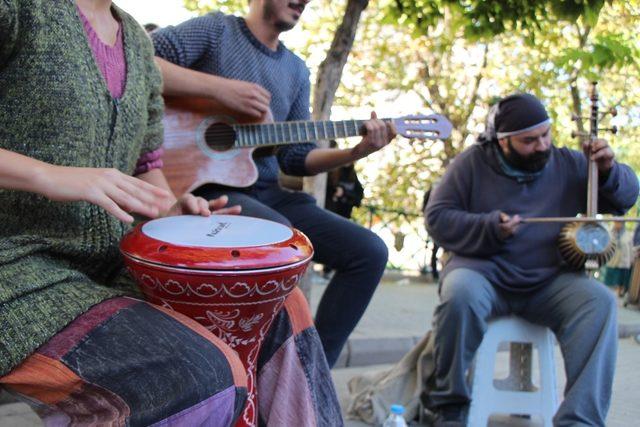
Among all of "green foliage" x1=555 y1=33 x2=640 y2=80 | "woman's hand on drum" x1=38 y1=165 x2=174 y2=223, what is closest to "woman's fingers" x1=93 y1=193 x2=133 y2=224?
"woman's hand on drum" x1=38 y1=165 x2=174 y2=223

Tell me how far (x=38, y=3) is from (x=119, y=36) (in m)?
0.38

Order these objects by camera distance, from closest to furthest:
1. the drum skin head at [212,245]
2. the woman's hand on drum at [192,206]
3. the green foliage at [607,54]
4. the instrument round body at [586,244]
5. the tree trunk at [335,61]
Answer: the drum skin head at [212,245]
the woman's hand on drum at [192,206]
the instrument round body at [586,244]
the tree trunk at [335,61]
the green foliage at [607,54]

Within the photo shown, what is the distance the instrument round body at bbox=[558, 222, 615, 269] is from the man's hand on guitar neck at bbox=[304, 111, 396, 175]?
100 centimetres

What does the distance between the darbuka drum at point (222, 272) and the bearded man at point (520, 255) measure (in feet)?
5.19

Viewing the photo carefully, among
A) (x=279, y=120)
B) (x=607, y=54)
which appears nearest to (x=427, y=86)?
(x=607, y=54)

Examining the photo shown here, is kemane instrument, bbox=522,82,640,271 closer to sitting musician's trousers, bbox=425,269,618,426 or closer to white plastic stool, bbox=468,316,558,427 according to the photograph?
sitting musician's trousers, bbox=425,269,618,426

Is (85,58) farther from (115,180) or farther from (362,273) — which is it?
(362,273)

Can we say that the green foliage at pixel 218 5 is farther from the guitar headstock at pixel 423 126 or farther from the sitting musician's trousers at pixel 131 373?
the sitting musician's trousers at pixel 131 373

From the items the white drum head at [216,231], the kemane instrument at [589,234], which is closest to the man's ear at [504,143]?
the kemane instrument at [589,234]

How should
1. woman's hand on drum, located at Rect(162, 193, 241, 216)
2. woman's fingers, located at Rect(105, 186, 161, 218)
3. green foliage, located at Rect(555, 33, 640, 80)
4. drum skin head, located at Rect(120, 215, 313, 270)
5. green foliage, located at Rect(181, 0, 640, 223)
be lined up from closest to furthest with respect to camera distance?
woman's fingers, located at Rect(105, 186, 161, 218) → drum skin head, located at Rect(120, 215, 313, 270) → woman's hand on drum, located at Rect(162, 193, 241, 216) → green foliage, located at Rect(555, 33, 640, 80) → green foliage, located at Rect(181, 0, 640, 223)

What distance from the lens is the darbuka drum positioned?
5.69 ft

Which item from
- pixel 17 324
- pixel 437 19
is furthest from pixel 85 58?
pixel 437 19

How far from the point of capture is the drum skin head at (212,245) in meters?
1.73

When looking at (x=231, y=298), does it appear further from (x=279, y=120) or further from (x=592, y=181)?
(x=592, y=181)
